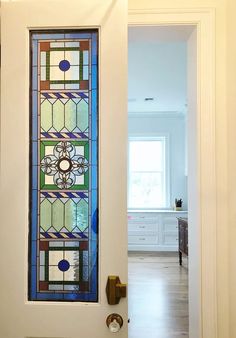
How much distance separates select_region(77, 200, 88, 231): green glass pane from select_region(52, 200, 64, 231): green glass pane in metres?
0.08

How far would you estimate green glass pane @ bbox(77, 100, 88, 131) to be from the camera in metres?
1.25

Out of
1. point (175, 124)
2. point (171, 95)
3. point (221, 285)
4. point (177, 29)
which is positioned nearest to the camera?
point (221, 285)

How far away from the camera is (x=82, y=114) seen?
125 cm

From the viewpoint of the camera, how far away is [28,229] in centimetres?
124

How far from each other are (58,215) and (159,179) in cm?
546

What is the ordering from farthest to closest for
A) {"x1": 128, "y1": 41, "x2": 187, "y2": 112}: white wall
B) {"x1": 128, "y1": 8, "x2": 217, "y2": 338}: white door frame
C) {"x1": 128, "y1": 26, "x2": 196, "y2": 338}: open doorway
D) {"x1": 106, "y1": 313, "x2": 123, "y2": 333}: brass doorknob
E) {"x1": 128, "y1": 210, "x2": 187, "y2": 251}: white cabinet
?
{"x1": 128, "y1": 210, "x2": 187, "y2": 251}: white cabinet < {"x1": 128, "y1": 41, "x2": 187, "y2": 112}: white wall < {"x1": 128, "y1": 26, "x2": 196, "y2": 338}: open doorway < {"x1": 128, "y1": 8, "x2": 217, "y2": 338}: white door frame < {"x1": 106, "y1": 313, "x2": 123, "y2": 333}: brass doorknob

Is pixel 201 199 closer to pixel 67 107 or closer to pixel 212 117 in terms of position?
pixel 212 117

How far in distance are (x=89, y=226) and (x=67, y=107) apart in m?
0.53

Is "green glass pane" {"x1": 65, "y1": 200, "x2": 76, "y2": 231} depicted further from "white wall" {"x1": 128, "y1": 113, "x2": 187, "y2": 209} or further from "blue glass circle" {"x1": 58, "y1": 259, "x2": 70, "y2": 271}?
"white wall" {"x1": 128, "y1": 113, "x2": 187, "y2": 209}

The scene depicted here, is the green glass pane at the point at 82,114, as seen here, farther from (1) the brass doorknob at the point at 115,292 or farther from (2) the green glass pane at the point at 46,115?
(1) the brass doorknob at the point at 115,292

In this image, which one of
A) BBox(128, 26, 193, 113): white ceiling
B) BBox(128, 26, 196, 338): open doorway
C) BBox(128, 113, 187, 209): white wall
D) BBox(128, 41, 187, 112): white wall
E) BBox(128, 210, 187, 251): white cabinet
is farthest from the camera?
BBox(128, 113, 187, 209): white wall

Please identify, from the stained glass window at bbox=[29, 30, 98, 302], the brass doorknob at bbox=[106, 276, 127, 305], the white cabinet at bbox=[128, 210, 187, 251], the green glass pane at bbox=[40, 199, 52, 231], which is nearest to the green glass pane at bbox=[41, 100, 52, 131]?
the stained glass window at bbox=[29, 30, 98, 302]

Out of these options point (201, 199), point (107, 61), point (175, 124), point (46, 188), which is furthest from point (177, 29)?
point (175, 124)

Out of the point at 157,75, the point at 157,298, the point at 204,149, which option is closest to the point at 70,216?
the point at 204,149
